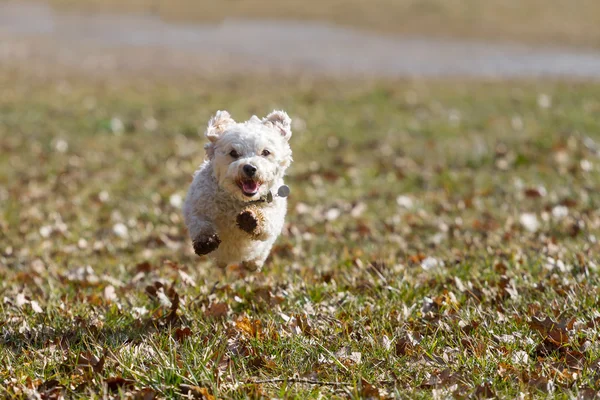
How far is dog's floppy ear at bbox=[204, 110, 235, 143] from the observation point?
467 cm

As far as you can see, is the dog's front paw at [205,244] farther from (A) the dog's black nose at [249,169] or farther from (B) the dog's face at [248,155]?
(A) the dog's black nose at [249,169]

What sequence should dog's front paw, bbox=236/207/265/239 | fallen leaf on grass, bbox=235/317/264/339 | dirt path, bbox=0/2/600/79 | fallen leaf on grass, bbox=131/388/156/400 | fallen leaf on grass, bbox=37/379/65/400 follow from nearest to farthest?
fallen leaf on grass, bbox=131/388/156/400
fallen leaf on grass, bbox=37/379/65/400
dog's front paw, bbox=236/207/265/239
fallen leaf on grass, bbox=235/317/264/339
dirt path, bbox=0/2/600/79

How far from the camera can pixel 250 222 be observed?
4527mm

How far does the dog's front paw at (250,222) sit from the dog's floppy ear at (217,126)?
0.49 m

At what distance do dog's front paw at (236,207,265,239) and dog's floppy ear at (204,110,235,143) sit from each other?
49 centimetres

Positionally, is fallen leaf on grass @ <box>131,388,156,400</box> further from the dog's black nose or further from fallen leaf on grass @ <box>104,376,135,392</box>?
the dog's black nose

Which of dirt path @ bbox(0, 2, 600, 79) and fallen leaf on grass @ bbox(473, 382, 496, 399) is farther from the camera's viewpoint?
dirt path @ bbox(0, 2, 600, 79)

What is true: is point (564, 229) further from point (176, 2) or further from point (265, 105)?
point (176, 2)

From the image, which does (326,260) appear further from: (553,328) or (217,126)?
(553,328)

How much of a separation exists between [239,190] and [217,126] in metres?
0.57

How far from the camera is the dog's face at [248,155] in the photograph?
4.36 m

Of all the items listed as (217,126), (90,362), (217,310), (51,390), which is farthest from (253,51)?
(51,390)

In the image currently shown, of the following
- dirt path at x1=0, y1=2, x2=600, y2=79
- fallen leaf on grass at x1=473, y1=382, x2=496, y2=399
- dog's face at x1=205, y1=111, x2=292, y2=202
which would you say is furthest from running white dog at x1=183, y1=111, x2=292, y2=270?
dirt path at x1=0, y1=2, x2=600, y2=79

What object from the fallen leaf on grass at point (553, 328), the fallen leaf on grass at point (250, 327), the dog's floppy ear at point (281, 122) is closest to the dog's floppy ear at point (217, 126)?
the dog's floppy ear at point (281, 122)
